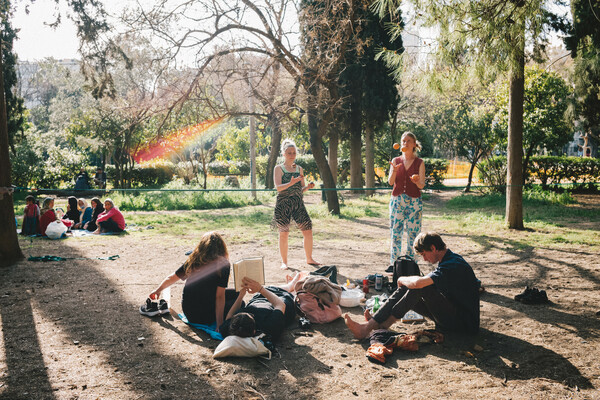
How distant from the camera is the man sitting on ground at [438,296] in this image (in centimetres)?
369

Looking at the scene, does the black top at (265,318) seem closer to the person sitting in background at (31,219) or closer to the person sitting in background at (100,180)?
the person sitting in background at (31,219)

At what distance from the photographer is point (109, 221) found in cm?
964

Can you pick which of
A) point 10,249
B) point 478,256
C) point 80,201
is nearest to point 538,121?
point 478,256

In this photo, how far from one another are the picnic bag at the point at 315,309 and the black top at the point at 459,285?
1.13 meters

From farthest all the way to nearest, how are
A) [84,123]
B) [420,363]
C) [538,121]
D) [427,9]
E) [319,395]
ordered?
[84,123], [538,121], [427,9], [420,363], [319,395]

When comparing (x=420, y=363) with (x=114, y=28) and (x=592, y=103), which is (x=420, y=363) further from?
(x=592, y=103)

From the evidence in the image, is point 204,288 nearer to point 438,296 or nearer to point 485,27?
point 438,296

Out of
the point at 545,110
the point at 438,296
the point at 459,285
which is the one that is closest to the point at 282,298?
the point at 438,296

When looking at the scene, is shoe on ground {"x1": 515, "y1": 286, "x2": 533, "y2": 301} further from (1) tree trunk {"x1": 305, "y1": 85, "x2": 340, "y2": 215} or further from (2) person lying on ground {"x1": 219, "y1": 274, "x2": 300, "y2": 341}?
(1) tree trunk {"x1": 305, "y1": 85, "x2": 340, "y2": 215}

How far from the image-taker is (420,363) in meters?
3.48

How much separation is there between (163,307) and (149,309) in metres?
0.14

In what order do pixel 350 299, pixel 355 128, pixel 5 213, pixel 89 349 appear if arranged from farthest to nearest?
pixel 355 128 → pixel 5 213 → pixel 350 299 → pixel 89 349

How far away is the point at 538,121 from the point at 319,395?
44.6ft

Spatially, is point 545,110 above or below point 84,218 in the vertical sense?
above
